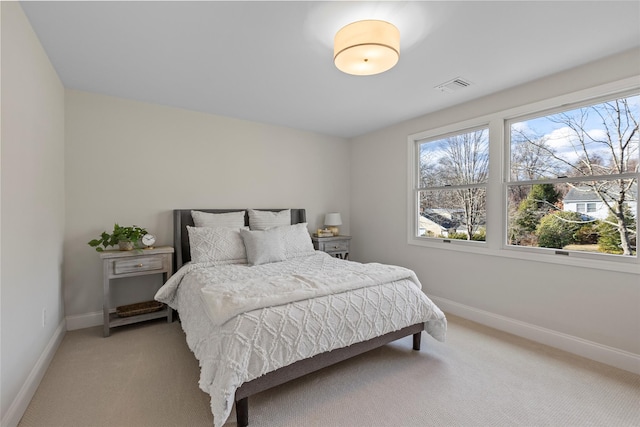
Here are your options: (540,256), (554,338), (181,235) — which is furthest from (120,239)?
(554,338)

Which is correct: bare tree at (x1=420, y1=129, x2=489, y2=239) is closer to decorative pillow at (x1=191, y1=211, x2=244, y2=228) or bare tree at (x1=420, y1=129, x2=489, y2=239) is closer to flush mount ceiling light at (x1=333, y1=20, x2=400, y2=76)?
flush mount ceiling light at (x1=333, y1=20, x2=400, y2=76)

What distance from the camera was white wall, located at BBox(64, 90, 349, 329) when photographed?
2.94 metres

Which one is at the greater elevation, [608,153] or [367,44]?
[367,44]

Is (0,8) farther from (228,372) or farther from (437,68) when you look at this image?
(437,68)

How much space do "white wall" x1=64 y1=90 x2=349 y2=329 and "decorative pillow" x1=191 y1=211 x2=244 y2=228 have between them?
249 mm

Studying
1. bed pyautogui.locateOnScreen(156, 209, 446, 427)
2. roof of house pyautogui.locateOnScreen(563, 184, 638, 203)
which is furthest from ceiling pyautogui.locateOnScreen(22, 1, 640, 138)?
bed pyautogui.locateOnScreen(156, 209, 446, 427)

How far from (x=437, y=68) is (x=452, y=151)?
4.44 feet

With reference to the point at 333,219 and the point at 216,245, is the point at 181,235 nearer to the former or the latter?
the point at 216,245

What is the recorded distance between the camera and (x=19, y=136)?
1.76 meters

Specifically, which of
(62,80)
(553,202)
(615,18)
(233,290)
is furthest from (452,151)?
(62,80)

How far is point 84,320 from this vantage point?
2.97 metres

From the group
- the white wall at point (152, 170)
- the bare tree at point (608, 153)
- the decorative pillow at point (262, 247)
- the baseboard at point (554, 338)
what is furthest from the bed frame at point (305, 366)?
the white wall at point (152, 170)

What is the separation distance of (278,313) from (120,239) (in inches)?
83.4

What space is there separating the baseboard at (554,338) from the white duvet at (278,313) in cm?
96
